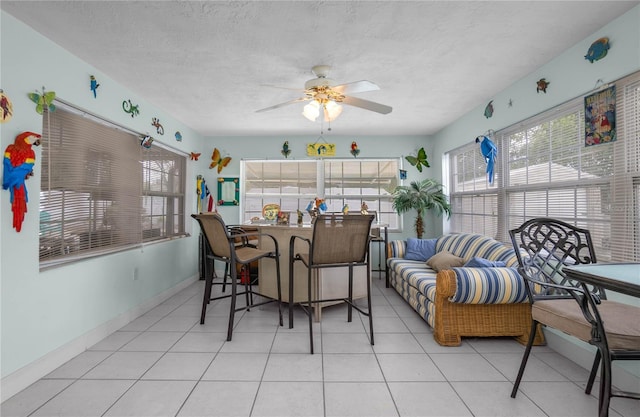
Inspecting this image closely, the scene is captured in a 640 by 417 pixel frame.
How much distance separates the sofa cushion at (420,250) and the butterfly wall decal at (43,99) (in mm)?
4072

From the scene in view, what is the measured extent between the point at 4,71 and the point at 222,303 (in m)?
2.81

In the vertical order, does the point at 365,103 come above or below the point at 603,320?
above

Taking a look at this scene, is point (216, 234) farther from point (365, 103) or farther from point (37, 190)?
point (365, 103)

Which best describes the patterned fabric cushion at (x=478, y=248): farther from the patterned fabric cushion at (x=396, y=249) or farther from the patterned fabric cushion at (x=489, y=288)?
the patterned fabric cushion at (x=396, y=249)

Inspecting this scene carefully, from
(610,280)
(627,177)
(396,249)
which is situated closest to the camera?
(610,280)

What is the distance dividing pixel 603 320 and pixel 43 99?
3681mm

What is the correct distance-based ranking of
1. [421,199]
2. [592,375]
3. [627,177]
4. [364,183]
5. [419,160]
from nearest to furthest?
[592,375] < [627,177] < [421,199] < [419,160] < [364,183]

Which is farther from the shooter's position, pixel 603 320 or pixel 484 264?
pixel 484 264

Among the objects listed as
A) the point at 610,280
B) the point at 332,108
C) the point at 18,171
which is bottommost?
the point at 610,280

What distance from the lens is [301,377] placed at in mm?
2117

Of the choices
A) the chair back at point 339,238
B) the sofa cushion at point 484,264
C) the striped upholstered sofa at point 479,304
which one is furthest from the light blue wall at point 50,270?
the sofa cushion at point 484,264

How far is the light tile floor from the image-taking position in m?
1.80

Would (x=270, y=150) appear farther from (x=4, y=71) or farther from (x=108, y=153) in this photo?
(x=4, y=71)

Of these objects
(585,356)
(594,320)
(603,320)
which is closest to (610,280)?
(594,320)
